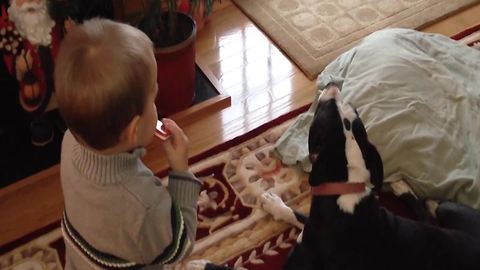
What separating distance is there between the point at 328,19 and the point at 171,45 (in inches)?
33.1

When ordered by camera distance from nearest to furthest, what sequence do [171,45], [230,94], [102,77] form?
[102,77], [171,45], [230,94]

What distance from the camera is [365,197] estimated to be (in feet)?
4.53

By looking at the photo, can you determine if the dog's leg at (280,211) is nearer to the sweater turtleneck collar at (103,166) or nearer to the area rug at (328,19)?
the area rug at (328,19)

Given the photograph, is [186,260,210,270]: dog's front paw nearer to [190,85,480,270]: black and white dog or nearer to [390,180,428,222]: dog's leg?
[190,85,480,270]: black and white dog

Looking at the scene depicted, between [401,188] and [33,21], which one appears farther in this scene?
[401,188]

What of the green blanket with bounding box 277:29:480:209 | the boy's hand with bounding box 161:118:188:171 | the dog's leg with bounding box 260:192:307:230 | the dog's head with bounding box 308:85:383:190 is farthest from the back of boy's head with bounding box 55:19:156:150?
the green blanket with bounding box 277:29:480:209

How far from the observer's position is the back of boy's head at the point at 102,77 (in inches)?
36.7

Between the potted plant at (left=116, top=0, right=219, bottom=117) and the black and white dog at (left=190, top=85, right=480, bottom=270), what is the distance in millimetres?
605

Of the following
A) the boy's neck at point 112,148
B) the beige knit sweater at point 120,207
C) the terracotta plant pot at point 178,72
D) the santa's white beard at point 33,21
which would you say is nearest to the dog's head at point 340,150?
the beige knit sweater at point 120,207

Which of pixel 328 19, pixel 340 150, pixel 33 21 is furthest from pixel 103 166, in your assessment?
pixel 328 19

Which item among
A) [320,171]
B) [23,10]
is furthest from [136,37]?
[23,10]

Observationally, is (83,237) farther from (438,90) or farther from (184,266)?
(438,90)

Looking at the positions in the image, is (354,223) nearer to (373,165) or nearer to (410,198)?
(373,165)

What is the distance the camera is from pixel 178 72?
1.95 m
